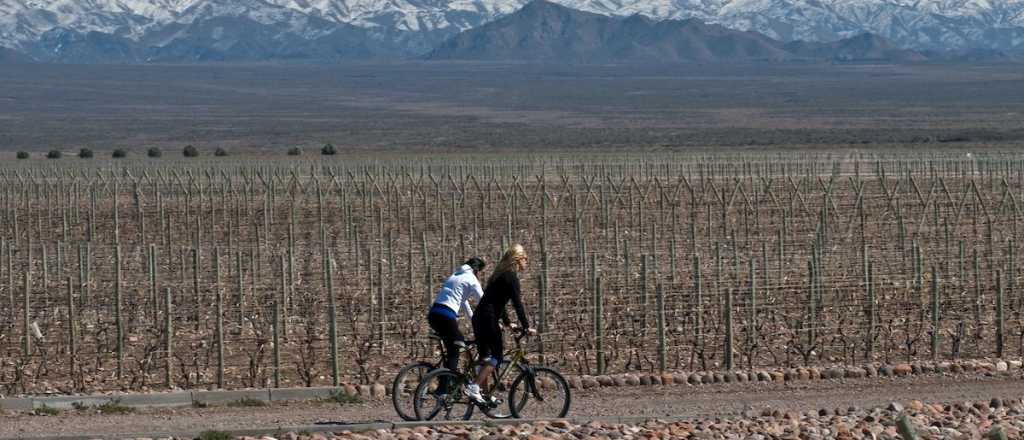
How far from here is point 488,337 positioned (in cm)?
1327

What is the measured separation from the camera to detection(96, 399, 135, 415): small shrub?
14.3 metres

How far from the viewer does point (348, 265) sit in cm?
2516

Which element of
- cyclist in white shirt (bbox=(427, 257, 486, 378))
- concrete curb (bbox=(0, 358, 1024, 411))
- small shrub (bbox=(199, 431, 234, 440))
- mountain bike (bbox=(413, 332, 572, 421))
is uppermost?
cyclist in white shirt (bbox=(427, 257, 486, 378))

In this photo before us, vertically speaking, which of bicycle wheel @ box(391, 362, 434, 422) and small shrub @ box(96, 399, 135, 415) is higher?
bicycle wheel @ box(391, 362, 434, 422)

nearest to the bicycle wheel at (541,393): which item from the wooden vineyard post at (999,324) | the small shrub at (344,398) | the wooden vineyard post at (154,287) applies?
the small shrub at (344,398)

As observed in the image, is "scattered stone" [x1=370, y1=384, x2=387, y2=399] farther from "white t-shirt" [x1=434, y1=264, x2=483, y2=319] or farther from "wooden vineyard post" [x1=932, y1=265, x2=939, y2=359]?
"wooden vineyard post" [x1=932, y1=265, x2=939, y2=359]

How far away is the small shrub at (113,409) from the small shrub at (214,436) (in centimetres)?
185

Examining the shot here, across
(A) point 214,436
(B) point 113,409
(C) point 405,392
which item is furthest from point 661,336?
(A) point 214,436

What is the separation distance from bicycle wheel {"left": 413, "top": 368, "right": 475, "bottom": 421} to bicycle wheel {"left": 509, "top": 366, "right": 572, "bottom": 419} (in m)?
0.34

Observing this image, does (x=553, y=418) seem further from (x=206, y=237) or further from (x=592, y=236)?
(x=206, y=237)

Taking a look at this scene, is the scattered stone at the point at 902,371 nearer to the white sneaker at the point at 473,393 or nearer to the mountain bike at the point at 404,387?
the mountain bike at the point at 404,387

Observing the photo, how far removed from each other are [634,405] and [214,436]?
3.51m

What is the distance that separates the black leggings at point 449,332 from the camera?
43.5 ft

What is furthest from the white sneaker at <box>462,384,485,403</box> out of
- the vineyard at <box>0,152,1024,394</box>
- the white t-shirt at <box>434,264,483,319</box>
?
the vineyard at <box>0,152,1024,394</box>
